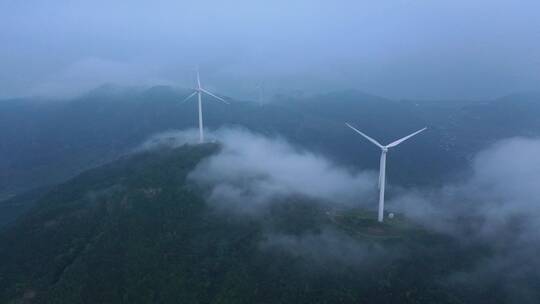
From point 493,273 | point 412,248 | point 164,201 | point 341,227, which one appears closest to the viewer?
point 493,273

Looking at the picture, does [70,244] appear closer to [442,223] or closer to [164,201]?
[164,201]

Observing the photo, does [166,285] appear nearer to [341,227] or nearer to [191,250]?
[191,250]

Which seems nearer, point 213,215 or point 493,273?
point 493,273

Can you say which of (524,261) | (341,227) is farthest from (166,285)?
(524,261)

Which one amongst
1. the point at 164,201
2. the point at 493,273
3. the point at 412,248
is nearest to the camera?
the point at 493,273

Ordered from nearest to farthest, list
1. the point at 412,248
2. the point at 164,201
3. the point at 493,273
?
1. the point at 493,273
2. the point at 412,248
3. the point at 164,201

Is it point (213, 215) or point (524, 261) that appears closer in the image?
point (524, 261)

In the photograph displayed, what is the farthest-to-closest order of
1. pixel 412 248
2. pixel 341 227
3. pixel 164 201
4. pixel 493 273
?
pixel 164 201, pixel 341 227, pixel 412 248, pixel 493 273

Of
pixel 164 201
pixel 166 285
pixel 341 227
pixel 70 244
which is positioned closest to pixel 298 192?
pixel 341 227
